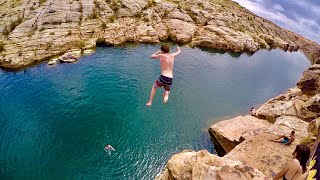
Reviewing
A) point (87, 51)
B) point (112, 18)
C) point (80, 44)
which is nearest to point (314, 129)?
point (87, 51)

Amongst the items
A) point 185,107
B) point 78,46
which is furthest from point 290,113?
point 78,46

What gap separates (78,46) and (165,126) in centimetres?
3132

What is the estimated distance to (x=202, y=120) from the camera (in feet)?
126

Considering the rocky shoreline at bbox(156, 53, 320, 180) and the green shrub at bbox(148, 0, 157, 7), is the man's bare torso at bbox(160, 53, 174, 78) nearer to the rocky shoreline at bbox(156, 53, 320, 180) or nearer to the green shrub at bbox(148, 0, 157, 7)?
the rocky shoreline at bbox(156, 53, 320, 180)

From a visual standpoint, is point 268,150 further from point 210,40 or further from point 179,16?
point 179,16

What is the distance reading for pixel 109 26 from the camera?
64.1 m

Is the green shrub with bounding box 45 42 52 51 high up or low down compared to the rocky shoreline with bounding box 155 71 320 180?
down

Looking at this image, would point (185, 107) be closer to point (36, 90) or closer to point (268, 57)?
point (36, 90)

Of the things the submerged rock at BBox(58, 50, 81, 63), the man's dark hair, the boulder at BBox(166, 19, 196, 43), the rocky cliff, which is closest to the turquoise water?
the submerged rock at BBox(58, 50, 81, 63)

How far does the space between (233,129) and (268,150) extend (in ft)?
33.1

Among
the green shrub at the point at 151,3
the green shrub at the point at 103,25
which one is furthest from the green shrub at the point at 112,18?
the green shrub at the point at 151,3

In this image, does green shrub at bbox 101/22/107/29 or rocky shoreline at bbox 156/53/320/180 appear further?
green shrub at bbox 101/22/107/29

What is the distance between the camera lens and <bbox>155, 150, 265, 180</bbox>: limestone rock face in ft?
46.6

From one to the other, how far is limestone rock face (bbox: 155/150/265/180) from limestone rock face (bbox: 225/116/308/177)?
677 cm
